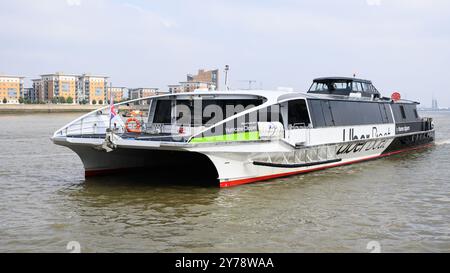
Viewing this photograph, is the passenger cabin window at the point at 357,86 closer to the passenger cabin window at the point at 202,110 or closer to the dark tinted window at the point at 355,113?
the dark tinted window at the point at 355,113

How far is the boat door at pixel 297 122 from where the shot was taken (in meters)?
13.7

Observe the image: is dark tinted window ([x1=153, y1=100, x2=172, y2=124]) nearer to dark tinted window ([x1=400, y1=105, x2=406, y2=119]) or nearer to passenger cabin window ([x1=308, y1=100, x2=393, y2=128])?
passenger cabin window ([x1=308, y1=100, x2=393, y2=128])

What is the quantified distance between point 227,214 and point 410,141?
1610 cm

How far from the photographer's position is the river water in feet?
26.6

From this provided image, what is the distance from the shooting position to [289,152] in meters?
13.6

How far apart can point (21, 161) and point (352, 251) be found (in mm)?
14986

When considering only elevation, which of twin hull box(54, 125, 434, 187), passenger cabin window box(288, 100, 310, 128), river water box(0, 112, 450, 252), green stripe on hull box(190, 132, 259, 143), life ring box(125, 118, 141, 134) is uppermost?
passenger cabin window box(288, 100, 310, 128)

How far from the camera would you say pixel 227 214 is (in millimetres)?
10055

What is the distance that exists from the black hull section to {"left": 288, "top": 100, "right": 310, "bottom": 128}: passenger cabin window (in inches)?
298

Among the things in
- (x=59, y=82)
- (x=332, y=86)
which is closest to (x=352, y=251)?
(x=332, y=86)

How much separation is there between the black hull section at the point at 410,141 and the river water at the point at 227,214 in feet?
18.0

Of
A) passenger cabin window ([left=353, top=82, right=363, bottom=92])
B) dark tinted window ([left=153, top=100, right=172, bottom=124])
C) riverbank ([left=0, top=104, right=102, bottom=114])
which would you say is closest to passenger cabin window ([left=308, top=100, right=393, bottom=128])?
passenger cabin window ([left=353, top=82, right=363, bottom=92])

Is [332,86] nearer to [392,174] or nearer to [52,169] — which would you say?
[392,174]

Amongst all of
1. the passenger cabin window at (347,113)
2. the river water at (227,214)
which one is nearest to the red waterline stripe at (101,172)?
the river water at (227,214)
